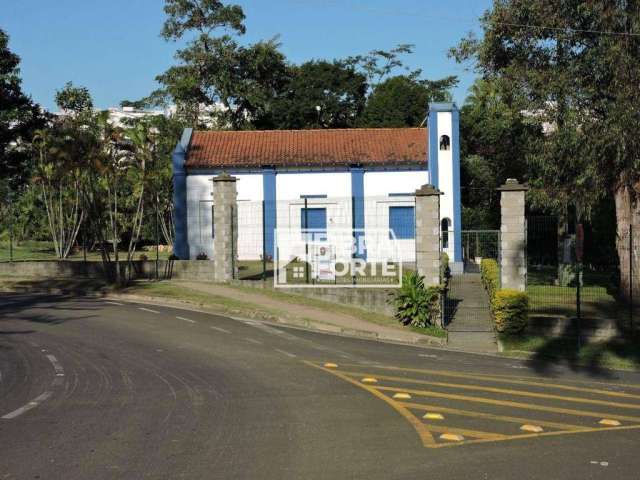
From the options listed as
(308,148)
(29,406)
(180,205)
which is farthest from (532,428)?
(308,148)

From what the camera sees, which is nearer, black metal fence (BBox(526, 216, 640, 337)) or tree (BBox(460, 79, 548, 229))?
black metal fence (BBox(526, 216, 640, 337))

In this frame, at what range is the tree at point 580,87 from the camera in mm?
18703

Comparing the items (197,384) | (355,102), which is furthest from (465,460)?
(355,102)

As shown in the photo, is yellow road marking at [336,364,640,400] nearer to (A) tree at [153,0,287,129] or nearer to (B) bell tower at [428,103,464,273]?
(B) bell tower at [428,103,464,273]

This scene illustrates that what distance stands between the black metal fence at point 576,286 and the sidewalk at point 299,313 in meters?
3.25

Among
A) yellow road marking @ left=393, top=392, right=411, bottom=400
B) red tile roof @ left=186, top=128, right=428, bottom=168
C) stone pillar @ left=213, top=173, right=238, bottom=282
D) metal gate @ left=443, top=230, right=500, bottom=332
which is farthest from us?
red tile roof @ left=186, top=128, right=428, bottom=168

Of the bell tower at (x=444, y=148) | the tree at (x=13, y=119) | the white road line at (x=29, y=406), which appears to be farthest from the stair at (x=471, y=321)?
the tree at (x=13, y=119)

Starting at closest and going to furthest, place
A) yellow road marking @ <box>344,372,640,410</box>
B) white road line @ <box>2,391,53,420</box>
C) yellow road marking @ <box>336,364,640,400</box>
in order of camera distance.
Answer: white road line @ <box>2,391,53,420</box>
yellow road marking @ <box>344,372,640,410</box>
yellow road marking @ <box>336,364,640,400</box>

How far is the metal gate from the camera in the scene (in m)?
19.0

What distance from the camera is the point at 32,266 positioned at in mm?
27141

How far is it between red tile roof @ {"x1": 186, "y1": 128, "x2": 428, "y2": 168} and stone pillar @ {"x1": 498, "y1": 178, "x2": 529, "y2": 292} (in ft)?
50.8

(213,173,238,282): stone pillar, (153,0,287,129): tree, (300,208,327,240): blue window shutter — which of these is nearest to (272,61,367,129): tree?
(153,0,287,129): tree

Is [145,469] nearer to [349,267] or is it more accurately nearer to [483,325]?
[483,325]

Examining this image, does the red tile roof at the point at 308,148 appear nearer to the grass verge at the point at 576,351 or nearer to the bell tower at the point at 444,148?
the bell tower at the point at 444,148
